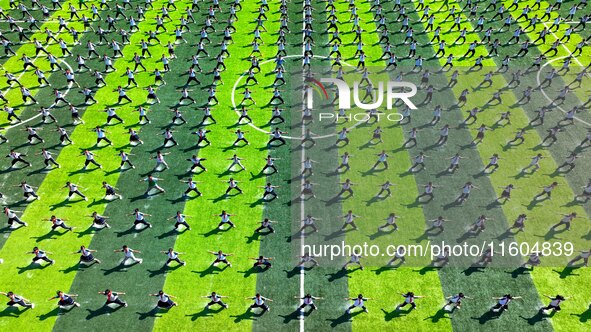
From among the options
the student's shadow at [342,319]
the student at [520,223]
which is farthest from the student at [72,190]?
the student at [520,223]

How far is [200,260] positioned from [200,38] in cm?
2629

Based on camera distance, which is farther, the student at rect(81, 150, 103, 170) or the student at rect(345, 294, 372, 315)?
the student at rect(81, 150, 103, 170)

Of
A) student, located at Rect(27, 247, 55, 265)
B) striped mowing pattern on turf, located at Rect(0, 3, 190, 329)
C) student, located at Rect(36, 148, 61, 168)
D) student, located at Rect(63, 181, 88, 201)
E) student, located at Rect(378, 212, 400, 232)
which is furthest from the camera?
student, located at Rect(36, 148, 61, 168)

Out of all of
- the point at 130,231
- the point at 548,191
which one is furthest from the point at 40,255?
the point at 548,191


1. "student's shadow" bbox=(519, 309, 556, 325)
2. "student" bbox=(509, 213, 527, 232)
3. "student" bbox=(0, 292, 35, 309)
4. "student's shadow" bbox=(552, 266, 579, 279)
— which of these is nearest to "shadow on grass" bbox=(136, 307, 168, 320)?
"student" bbox=(0, 292, 35, 309)

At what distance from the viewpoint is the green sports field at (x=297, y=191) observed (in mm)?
20906

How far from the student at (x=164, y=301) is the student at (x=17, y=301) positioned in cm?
633

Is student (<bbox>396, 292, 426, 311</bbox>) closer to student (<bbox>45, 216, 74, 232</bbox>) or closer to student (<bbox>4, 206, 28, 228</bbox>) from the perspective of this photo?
student (<bbox>45, 216, 74, 232</bbox>)

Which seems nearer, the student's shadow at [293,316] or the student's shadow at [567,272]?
the student's shadow at [293,316]

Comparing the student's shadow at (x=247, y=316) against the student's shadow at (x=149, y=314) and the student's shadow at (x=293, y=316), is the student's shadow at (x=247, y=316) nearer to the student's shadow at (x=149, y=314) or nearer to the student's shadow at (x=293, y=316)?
the student's shadow at (x=293, y=316)

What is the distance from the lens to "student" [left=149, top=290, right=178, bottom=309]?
19986 mm

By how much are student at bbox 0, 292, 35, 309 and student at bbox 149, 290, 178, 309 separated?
6.33m

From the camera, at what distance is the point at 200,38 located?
41.7m

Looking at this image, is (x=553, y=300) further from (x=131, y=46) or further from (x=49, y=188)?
(x=131, y=46)
